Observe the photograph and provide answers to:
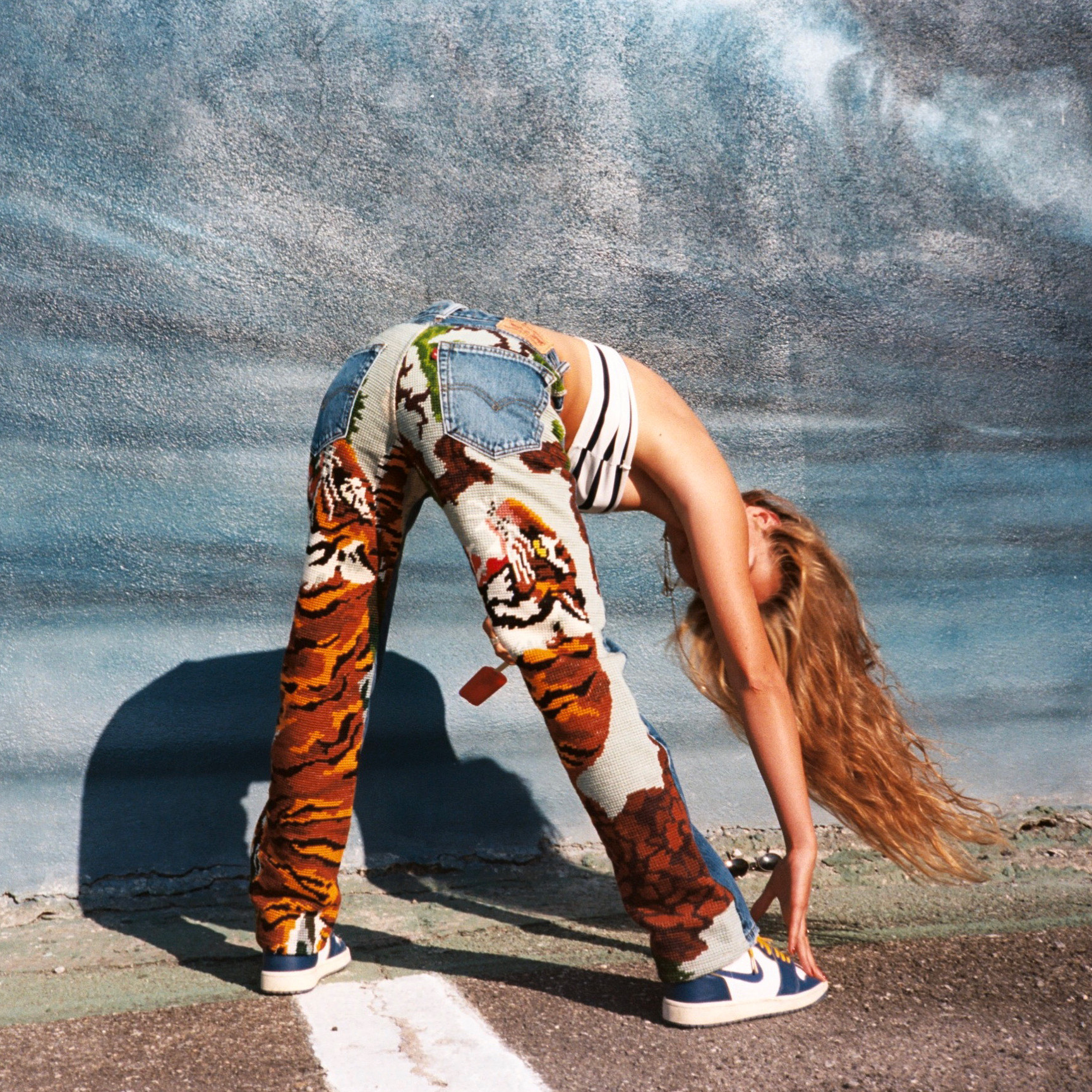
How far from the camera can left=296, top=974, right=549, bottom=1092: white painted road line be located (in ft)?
5.59

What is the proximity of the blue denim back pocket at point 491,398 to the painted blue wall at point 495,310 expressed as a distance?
3.55 ft

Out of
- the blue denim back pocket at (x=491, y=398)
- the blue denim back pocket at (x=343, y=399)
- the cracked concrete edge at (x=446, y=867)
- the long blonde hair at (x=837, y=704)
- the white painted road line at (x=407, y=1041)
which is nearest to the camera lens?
the white painted road line at (x=407, y=1041)

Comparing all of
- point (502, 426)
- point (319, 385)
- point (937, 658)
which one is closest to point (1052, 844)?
point (937, 658)

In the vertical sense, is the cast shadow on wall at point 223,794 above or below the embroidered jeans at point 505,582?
below

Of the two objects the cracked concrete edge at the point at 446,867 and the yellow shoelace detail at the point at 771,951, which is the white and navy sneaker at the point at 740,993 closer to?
the yellow shoelace detail at the point at 771,951

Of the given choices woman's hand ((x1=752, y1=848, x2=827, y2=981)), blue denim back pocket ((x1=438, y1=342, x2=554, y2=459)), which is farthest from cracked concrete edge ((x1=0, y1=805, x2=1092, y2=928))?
blue denim back pocket ((x1=438, y1=342, x2=554, y2=459))

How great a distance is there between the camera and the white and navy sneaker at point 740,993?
1.88 meters

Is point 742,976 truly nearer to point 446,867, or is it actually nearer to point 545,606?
point 545,606

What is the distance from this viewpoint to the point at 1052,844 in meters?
3.12

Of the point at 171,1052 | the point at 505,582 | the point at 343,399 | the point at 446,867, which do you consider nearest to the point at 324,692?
the point at 505,582

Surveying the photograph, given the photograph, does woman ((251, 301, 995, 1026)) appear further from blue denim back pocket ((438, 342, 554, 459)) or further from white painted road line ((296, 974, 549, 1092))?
white painted road line ((296, 974, 549, 1092))

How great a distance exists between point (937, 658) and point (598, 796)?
1.73m

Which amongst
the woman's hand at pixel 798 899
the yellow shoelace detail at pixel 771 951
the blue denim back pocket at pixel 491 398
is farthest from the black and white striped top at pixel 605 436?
the yellow shoelace detail at pixel 771 951

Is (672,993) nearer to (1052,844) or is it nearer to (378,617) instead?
(378,617)
